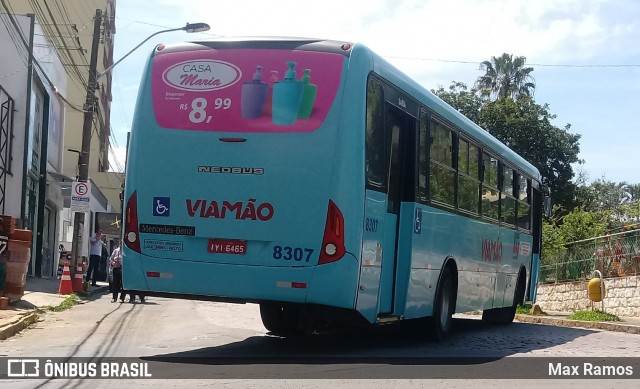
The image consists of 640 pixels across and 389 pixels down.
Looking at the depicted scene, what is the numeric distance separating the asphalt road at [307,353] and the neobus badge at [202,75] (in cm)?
297

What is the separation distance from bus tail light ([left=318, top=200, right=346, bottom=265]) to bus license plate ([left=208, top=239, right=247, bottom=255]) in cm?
87

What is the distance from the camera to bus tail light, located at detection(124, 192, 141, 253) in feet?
34.3

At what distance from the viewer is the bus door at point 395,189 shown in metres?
11.0

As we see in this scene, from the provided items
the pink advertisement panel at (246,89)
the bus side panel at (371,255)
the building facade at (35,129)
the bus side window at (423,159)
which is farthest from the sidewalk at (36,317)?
the bus side window at (423,159)

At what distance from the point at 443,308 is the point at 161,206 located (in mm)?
4722

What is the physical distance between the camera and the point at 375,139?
1045 centimetres

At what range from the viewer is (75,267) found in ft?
79.7

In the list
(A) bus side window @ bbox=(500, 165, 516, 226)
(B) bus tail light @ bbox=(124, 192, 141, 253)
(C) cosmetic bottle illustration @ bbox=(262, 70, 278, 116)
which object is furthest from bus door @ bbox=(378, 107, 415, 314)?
(A) bus side window @ bbox=(500, 165, 516, 226)

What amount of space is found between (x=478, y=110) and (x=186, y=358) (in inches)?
1624

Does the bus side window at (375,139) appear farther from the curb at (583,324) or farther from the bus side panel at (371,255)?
the curb at (583,324)

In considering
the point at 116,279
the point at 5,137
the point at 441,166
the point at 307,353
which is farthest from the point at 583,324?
the point at 5,137

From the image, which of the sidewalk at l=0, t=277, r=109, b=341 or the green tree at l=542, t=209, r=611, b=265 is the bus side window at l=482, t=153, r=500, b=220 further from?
the green tree at l=542, t=209, r=611, b=265

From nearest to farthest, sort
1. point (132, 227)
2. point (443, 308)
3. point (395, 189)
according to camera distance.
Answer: point (132, 227) < point (395, 189) < point (443, 308)

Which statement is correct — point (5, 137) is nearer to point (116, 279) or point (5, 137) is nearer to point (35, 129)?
point (35, 129)
